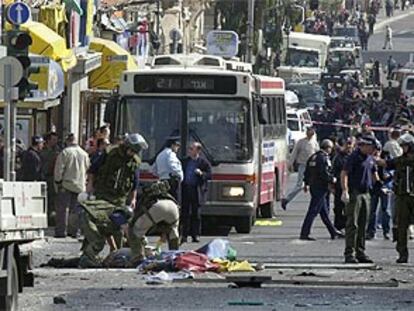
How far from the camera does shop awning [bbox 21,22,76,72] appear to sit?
37125mm

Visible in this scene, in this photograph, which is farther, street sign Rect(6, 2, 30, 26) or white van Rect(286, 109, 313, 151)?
white van Rect(286, 109, 313, 151)

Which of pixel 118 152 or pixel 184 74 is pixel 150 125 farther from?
pixel 118 152

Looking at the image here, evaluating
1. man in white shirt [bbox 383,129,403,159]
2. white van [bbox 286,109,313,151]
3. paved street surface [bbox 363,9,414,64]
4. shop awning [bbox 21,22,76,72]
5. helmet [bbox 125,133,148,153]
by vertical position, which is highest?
shop awning [bbox 21,22,76,72]

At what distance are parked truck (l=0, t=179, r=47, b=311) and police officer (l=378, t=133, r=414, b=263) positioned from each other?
8256mm

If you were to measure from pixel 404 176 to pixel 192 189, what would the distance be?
202 inches

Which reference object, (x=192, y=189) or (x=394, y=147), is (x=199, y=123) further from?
(x=394, y=147)

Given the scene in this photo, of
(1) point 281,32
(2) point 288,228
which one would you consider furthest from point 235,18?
(2) point 288,228

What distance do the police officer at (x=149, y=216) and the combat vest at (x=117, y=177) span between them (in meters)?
0.33

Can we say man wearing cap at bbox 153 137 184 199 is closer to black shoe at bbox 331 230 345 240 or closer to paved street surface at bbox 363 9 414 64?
black shoe at bbox 331 230 345 240

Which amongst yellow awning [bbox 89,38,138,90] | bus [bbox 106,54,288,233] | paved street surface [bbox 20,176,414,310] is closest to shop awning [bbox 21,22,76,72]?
bus [bbox 106,54,288,233]

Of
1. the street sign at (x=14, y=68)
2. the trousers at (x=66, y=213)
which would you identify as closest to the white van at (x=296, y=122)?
the trousers at (x=66, y=213)

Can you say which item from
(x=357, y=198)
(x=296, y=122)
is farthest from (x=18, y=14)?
(x=296, y=122)

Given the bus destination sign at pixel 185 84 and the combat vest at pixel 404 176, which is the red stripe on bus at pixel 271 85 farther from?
the combat vest at pixel 404 176

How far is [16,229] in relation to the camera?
54.2 feet
